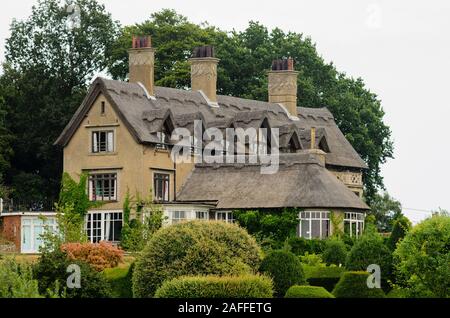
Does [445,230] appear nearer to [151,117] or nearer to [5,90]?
[151,117]

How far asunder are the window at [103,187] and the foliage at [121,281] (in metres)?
22.5

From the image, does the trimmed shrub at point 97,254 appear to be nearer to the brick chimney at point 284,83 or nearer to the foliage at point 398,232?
the foliage at point 398,232

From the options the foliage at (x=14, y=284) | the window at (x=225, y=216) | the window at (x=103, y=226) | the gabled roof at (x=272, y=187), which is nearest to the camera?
the foliage at (x=14, y=284)

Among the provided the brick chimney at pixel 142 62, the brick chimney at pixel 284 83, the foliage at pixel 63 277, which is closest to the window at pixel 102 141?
the brick chimney at pixel 142 62

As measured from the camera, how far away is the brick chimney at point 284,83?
95688mm

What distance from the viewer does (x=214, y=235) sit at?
180 ft

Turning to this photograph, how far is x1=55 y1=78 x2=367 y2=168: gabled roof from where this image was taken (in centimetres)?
7969

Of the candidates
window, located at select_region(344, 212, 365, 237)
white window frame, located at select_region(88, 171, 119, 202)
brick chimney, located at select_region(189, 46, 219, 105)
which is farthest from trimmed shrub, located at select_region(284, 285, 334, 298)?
brick chimney, located at select_region(189, 46, 219, 105)

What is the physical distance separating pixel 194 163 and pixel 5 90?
18.8m

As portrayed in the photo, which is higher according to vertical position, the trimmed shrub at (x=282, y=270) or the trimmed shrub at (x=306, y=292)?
the trimmed shrub at (x=282, y=270)

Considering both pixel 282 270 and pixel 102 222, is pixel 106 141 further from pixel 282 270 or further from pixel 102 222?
pixel 282 270

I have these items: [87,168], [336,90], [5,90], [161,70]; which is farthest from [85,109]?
[336,90]

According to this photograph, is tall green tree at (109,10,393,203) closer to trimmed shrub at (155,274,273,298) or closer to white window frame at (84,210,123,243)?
white window frame at (84,210,123,243)
